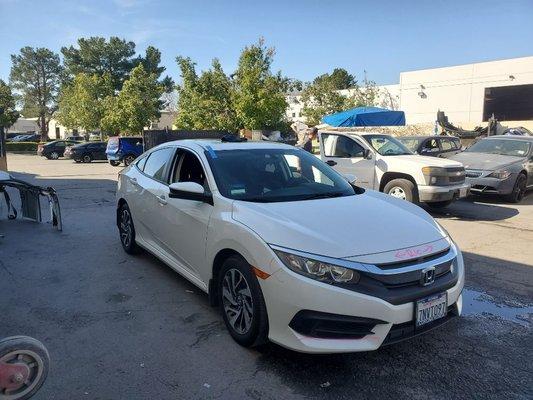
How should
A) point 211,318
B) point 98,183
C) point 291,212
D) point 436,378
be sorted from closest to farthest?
point 436,378
point 291,212
point 211,318
point 98,183

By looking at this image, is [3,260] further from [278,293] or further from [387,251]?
[387,251]

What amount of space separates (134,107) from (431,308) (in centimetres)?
3683

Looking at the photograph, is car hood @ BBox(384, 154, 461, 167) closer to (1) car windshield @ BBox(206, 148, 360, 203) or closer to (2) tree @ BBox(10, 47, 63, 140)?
(1) car windshield @ BBox(206, 148, 360, 203)

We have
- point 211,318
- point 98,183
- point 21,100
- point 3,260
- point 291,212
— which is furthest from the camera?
point 21,100

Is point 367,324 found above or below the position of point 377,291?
below

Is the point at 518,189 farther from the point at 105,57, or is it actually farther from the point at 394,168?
the point at 105,57

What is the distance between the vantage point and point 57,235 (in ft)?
25.0

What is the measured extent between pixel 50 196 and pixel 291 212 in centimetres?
610

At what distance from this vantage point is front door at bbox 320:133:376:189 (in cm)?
970

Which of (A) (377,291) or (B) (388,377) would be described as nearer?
(A) (377,291)

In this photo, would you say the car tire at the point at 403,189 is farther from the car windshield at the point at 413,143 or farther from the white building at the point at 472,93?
the white building at the point at 472,93

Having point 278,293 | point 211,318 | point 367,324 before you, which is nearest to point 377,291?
point 367,324

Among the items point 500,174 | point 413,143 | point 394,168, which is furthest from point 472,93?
point 394,168

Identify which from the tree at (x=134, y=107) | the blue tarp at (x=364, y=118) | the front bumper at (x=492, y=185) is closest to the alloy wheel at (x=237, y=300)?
the front bumper at (x=492, y=185)
